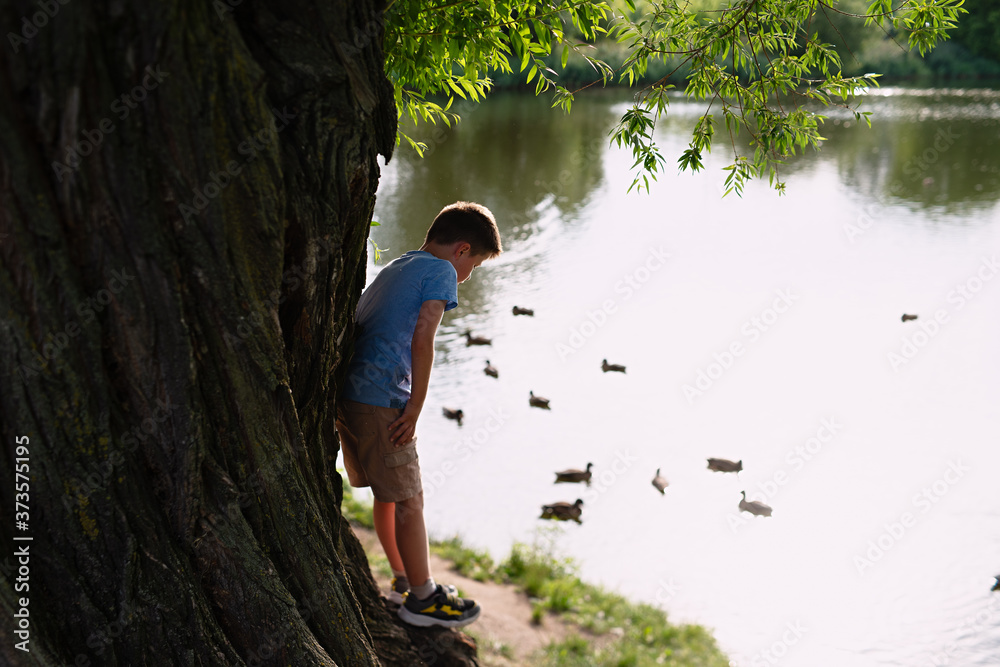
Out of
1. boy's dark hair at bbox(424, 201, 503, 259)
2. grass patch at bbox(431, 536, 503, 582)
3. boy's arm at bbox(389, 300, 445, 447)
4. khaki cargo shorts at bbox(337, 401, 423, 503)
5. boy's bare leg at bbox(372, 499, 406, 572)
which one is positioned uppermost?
boy's dark hair at bbox(424, 201, 503, 259)

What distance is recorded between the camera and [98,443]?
173cm

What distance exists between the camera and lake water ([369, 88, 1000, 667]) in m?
5.39

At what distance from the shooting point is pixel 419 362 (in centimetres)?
273

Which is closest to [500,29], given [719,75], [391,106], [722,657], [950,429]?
[391,106]

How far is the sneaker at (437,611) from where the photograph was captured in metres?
3.08

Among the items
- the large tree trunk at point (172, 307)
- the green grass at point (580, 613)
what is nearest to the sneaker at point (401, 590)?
the large tree trunk at point (172, 307)

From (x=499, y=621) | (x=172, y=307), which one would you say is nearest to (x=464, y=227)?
(x=172, y=307)

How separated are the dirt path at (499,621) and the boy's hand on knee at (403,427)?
1373mm

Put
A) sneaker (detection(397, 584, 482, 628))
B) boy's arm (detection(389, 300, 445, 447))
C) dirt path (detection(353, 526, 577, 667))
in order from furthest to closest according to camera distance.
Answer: dirt path (detection(353, 526, 577, 667)) < sneaker (detection(397, 584, 482, 628)) < boy's arm (detection(389, 300, 445, 447))

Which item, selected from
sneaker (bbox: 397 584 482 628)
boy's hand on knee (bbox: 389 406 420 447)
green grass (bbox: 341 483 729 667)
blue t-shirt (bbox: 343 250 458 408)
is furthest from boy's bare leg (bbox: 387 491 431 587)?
green grass (bbox: 341 483 729 667)

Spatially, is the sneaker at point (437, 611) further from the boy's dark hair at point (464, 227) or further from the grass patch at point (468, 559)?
the grass patch at point (468, 559)

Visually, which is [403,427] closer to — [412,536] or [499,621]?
[412,536]

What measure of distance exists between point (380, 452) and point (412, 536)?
404 mm

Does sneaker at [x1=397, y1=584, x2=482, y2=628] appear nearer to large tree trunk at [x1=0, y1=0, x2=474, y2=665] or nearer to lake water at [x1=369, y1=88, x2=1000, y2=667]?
large tree trunk at [x1=0, y1=0, x2=474, y2=665]
